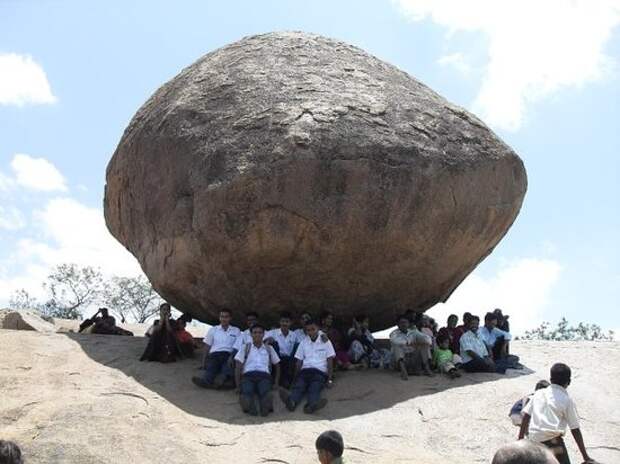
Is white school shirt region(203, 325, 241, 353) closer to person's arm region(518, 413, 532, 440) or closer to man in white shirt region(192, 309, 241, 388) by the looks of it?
man in white shirt region(192, 309, 241, 388)

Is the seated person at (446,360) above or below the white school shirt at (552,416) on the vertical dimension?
above

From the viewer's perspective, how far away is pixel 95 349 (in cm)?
737

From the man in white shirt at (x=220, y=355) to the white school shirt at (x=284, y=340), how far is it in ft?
1.11

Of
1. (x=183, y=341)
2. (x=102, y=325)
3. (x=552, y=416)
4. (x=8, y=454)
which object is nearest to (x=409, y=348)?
(x=183, y=341)

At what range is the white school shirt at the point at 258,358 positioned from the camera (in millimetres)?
6480

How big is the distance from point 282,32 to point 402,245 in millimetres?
3036

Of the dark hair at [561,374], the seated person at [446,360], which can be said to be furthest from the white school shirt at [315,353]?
the dark hair at [561,374]

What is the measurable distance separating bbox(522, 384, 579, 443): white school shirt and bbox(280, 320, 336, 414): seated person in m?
2.44

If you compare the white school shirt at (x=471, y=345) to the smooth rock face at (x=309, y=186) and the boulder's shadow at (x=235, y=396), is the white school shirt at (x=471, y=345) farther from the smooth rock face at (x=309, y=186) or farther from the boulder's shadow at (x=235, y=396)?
the smooth rock face at (x=309, y=186)

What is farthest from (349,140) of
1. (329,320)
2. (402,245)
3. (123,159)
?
(123,159)

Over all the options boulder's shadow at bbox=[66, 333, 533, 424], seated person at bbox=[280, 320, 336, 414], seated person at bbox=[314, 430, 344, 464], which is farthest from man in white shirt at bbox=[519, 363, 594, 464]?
seated person at bbox=[280, 320, 336, 414]

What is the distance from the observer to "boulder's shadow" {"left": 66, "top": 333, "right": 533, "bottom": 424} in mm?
6160

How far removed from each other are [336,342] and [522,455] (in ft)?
17.8

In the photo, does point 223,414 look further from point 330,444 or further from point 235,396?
point 330,444
